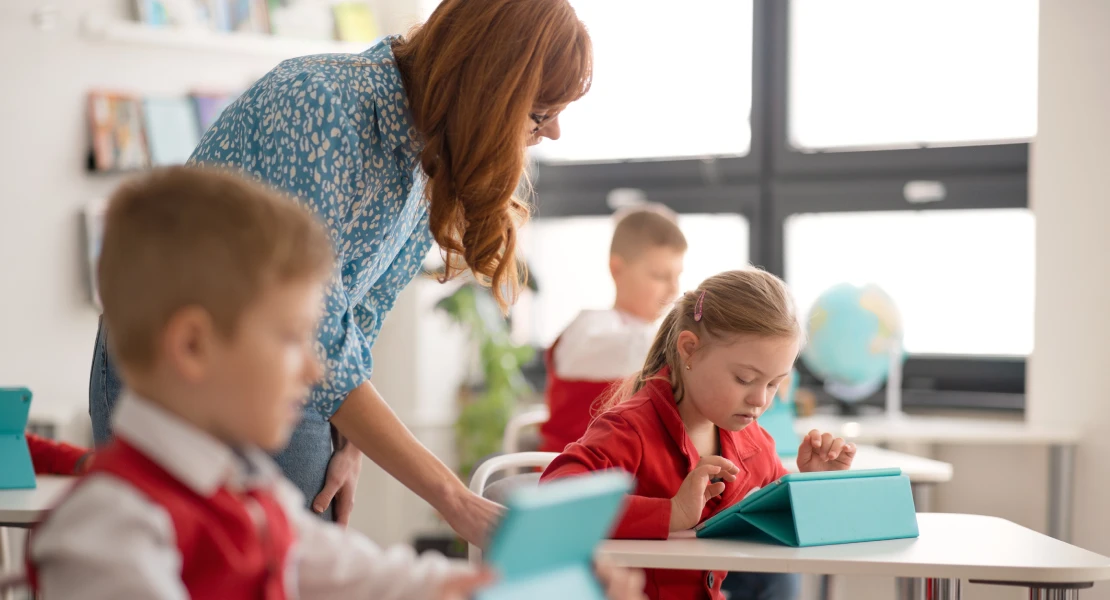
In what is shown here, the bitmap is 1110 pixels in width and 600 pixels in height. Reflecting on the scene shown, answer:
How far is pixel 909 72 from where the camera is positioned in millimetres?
3963

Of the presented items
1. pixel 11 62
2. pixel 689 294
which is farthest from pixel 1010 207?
pixel 11 62

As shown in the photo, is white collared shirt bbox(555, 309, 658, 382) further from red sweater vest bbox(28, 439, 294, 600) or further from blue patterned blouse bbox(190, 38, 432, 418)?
red sweater vest bbox(28, 439, 294, 600)

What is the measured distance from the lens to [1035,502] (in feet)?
11.1

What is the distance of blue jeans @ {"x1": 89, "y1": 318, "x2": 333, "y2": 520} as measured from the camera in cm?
140

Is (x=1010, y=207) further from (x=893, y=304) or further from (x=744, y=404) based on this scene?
(x=744, y=404)

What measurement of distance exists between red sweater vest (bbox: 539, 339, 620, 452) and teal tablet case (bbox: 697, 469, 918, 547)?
4.00 ft

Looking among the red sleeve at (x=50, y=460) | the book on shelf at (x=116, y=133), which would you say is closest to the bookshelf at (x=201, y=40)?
the book on shelf at (x=116, y=133)

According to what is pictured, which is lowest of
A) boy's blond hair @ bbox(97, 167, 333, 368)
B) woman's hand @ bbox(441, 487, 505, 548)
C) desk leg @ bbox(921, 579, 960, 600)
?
desk leg @ bbox(921, 579, 960, 600)

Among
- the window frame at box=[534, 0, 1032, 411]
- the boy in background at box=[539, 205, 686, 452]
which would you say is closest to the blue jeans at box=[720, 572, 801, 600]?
the boy in background at box=[539, 205, 686, 452]

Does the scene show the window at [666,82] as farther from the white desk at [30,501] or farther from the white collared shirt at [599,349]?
the white desk at [30,501]

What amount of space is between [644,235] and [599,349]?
0.45 m

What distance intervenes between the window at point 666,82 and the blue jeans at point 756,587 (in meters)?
2.12

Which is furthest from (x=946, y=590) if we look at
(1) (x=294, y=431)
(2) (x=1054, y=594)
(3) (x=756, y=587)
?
(1) (x=294, y=431)

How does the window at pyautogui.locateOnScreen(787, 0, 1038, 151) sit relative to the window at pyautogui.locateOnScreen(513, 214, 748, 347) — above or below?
above
